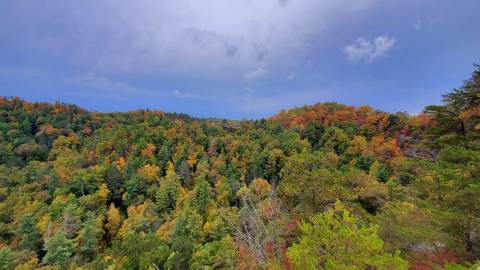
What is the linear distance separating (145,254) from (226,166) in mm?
37576

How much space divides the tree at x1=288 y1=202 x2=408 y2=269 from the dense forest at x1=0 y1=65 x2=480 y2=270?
0.13 ft

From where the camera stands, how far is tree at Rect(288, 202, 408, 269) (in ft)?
22.1

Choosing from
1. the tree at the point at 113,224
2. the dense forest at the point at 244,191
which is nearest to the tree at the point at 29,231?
the dense forest at the point at 244,191

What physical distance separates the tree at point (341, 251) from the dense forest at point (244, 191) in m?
0.04

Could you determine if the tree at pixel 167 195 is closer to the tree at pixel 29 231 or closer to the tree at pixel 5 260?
the tree at pixel 29 231

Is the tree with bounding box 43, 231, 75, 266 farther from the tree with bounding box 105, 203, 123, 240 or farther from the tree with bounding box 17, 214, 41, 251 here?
the tree with bounding box 105, 203, 123, 240

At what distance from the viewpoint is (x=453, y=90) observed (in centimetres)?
1786

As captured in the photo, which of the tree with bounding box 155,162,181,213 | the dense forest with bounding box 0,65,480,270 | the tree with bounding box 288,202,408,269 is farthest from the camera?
the tree with bounding box 155,162,181,213


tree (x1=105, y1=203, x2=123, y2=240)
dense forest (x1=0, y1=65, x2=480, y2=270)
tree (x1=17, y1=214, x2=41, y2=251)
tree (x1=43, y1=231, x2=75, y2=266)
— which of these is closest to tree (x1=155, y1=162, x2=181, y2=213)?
dense forest (x1=0, y1=65, x2=480, y2=270)

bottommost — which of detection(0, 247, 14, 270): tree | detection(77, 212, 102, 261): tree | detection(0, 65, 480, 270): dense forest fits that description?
detection(77, 212, 102, 261): tree

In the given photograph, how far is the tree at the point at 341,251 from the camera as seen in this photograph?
6738 mm

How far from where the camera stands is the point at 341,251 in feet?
24.2

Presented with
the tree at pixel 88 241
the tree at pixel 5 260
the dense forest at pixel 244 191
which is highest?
the dense forest at pixel 244 191

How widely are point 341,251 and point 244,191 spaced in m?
3.53
